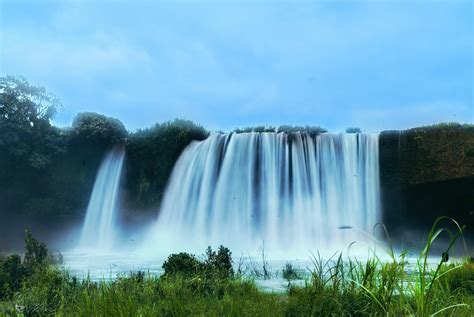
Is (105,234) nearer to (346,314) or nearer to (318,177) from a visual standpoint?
(318,177)

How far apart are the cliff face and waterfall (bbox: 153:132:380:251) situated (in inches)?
25.0

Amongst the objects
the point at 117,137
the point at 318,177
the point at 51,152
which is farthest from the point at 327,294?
the point at 51,152

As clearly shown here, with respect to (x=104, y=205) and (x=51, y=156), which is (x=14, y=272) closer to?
(x=104, y=205)

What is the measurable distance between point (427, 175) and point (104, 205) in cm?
1406

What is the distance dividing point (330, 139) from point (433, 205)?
4645mm

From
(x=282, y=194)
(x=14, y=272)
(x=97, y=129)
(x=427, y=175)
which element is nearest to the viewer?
(x=14, y=272)

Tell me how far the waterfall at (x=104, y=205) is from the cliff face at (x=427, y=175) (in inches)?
474

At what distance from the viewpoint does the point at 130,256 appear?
20.1m

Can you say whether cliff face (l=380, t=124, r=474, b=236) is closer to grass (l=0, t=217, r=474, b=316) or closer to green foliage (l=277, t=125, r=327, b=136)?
green foliage (l=277, t=125, r=327, b=136)

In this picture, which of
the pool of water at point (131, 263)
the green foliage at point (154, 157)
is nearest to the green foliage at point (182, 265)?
the pool of water at point (131, 263)

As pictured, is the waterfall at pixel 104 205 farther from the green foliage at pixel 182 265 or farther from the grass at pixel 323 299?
the grass at pixel 323 299

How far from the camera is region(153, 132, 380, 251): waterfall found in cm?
2017

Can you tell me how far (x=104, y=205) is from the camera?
956 inches

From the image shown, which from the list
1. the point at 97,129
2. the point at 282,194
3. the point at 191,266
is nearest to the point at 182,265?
the point at 191,266
